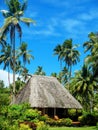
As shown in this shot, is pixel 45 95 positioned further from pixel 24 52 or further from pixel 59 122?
pixel 24 52

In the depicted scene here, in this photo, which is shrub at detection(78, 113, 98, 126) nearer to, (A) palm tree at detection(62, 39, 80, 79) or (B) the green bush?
(B) the green bush

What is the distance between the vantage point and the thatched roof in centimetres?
→ 4042

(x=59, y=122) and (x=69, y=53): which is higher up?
Result: (x=69, y=53)

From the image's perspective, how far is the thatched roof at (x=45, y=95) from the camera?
4042 centimetres

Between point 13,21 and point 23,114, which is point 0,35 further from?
point 23,114

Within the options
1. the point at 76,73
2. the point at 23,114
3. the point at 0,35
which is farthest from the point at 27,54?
the point at 23,114

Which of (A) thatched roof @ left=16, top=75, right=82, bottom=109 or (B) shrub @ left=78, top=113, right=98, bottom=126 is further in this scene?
(A) thatched roof @ left=16, top=75, right=82, bottom=109

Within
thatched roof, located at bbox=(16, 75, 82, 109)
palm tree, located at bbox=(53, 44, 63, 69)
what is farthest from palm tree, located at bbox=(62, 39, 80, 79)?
thatched roof, located at bbox=(16, 75, 82, 109)

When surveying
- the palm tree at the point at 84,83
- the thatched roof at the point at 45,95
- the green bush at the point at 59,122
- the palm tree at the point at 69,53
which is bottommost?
the green bush at the point at 59,122

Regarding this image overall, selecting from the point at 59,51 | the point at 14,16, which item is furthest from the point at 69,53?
the point at 14,16

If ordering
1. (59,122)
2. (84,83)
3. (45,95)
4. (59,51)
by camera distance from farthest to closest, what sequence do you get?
(59,51)
(84,83)
(45,95)
(59,122)

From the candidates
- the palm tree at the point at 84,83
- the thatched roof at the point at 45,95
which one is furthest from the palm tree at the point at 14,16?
the palm tree at the point at 84,83

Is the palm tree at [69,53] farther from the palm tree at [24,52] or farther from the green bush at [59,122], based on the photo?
the green bush at [59,122]

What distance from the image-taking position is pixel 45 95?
41594mm
